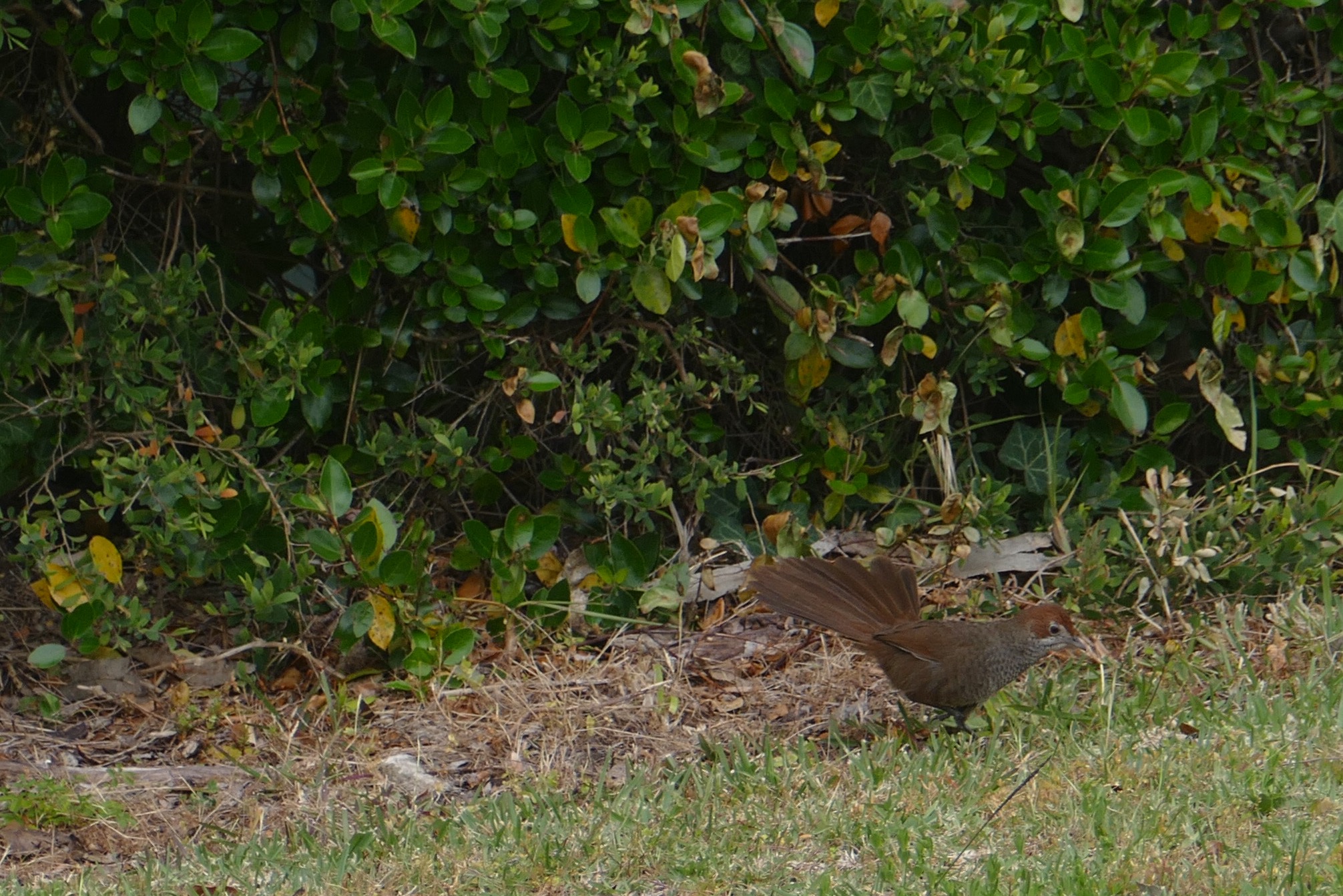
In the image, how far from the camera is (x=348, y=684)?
186 inches

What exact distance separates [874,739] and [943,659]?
0.35 m

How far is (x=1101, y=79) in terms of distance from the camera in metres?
4.79

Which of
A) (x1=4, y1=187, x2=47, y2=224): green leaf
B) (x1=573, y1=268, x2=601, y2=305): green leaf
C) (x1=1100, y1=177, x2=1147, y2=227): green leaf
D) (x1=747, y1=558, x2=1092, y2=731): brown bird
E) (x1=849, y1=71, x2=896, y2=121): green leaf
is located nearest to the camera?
(x1=747, y1=558, x2=1092, y2=731): brown bird

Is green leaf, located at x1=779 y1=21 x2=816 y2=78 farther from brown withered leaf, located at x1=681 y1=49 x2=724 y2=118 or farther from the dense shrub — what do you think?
brown withered leaf, located at x1=681 y1=49 x2=724 y2=118

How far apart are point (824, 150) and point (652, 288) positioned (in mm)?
690

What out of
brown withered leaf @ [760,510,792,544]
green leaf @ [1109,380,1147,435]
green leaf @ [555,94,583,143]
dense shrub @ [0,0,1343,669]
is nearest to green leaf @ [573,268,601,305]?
dense shrub @ [0,0,1343,669]

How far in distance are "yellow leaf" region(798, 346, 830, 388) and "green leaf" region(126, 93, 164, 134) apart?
207 centimetres

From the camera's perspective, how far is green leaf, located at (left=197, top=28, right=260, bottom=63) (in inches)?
165

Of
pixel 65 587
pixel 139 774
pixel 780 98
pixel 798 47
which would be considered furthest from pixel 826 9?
pixel 139 774

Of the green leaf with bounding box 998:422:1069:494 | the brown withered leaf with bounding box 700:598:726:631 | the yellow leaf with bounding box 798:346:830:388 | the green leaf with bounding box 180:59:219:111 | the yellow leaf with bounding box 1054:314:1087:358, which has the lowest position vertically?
the brown withered leaf with bounding box 700:598:726:631

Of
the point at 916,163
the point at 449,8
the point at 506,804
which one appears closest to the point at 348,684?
the point at 506,804

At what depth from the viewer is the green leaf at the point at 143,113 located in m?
4.25

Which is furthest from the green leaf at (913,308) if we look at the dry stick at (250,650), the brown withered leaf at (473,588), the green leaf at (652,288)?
the dry stick at (250,650)

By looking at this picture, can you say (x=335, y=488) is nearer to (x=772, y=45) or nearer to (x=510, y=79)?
(x=510, y=79)
